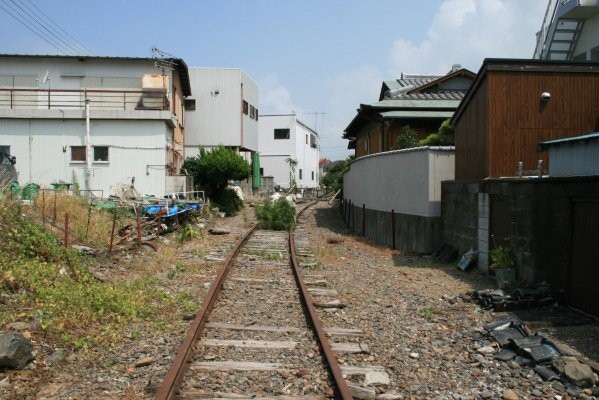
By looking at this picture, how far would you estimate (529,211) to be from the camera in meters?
8.88

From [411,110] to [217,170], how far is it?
962cm

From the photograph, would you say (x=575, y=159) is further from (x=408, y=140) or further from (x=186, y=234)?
(x=408, y=140)

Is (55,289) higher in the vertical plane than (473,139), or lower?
lower

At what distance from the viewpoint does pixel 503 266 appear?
9445mm

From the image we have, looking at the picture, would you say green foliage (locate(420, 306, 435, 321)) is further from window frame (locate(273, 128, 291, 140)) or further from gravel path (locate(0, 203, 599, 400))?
window frame (locate(273, 128, 291, 140))

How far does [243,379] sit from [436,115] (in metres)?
17.7

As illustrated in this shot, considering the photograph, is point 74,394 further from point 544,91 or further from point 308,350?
point 544,91

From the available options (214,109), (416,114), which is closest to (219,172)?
(416,114)

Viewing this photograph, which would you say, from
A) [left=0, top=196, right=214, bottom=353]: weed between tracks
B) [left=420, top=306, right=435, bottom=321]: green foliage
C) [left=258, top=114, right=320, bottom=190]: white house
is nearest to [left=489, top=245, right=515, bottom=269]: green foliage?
[left=420, top=306, right=435, bottom=321]: green foliage

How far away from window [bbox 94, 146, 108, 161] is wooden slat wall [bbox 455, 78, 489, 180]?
15805mm

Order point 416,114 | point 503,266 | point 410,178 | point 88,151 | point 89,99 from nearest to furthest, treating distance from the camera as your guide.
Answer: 1. point 503,266
2. point 410,178
3. point 416,114
4. point 88,151
5. point 89,99

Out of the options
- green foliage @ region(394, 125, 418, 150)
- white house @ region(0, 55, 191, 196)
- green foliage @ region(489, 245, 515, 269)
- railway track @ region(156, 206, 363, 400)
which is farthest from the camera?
white house @ region(0, 55, 191, 196)

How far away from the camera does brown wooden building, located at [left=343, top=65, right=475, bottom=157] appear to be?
21.6m

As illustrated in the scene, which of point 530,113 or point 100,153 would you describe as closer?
point 530,113
